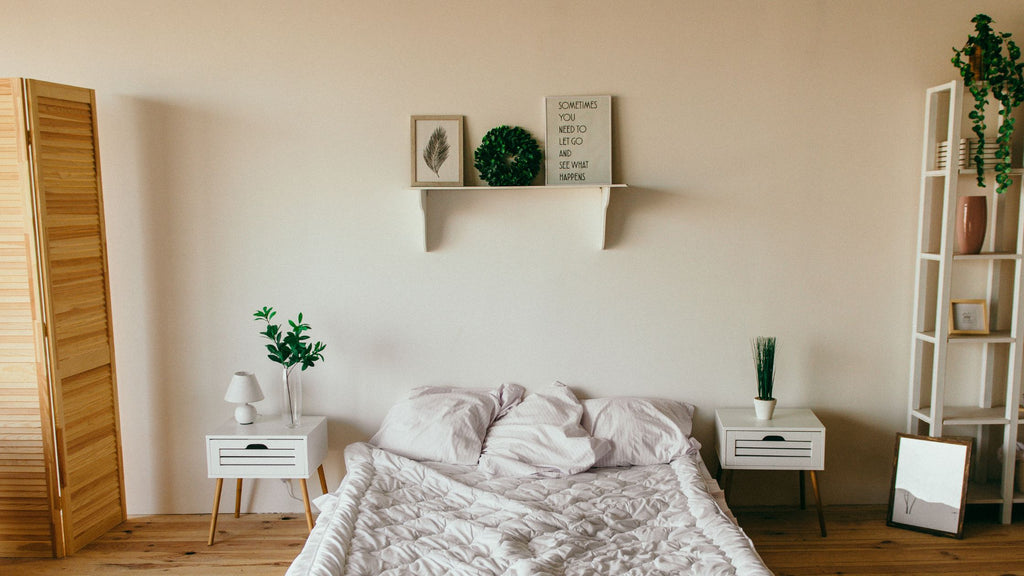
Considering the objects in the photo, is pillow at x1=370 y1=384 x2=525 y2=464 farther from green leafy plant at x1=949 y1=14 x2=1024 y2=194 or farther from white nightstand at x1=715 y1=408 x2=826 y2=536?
green leafy plant at x1=949 y1=14 x2=1024 y2=194

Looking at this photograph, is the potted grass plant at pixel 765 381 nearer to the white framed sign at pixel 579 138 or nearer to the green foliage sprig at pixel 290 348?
the white framed sign at pixel 579 138

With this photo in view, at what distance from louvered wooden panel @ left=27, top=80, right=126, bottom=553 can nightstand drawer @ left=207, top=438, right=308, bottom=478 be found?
21.4 inches

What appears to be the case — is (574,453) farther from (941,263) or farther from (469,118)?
(941,263)

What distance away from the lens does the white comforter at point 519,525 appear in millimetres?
2080

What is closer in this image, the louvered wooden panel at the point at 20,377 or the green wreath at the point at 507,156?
the louvered wooden panel at the point at 20,377

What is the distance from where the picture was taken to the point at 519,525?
2.34 meters

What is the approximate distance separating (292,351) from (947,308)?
273 cm

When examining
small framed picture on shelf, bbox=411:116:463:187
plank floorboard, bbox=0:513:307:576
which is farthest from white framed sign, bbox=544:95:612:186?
plank floorboard, bbox=0:513:307:576

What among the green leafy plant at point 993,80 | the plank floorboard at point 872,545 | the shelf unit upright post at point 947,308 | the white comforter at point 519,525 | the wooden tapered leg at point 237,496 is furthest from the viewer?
the wooden tapered leg at point 237,496

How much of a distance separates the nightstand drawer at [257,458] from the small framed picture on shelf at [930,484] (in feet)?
8.12

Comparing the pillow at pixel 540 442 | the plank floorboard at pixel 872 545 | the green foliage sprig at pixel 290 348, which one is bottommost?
the plank floorboard at pixel 872 545

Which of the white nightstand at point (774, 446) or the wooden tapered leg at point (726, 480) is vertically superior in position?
the white nightstand at point (774, 446)

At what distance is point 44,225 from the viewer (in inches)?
110

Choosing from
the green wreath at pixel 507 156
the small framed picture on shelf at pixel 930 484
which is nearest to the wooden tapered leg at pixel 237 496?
the green wreath at pixel 507 156
